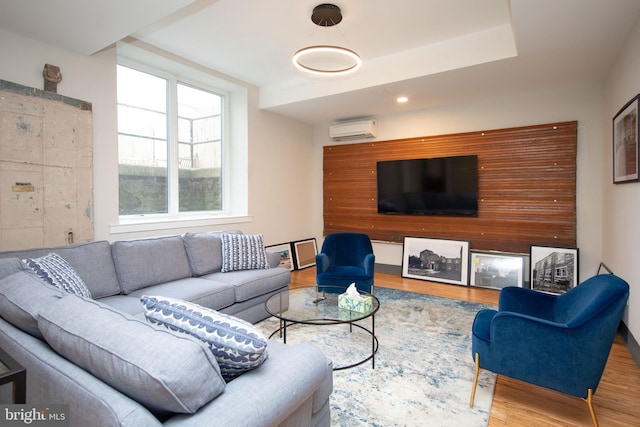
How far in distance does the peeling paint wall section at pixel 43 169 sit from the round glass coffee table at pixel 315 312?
2.02 m

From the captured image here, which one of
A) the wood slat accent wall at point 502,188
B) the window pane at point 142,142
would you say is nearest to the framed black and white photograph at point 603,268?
the wood slat accent wall at point 502,188

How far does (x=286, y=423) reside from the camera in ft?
4.12

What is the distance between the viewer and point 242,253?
3568 mm

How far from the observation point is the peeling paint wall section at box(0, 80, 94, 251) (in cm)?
274

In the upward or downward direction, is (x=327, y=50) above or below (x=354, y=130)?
above

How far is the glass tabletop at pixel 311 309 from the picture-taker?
2439 mm

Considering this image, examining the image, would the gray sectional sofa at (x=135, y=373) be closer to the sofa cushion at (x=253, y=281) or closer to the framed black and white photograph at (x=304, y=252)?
the sofa cushion at (x=253, y=281)

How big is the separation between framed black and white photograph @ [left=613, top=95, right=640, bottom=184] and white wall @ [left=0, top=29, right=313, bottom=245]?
162 inches

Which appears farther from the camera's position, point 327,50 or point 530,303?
point 327,50

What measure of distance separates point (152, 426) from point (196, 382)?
0.14 m

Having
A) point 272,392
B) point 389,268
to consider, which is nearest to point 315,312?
point 272,392

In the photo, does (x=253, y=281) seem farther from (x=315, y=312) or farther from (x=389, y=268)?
(x=389, y=268)

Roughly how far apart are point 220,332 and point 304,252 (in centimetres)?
468

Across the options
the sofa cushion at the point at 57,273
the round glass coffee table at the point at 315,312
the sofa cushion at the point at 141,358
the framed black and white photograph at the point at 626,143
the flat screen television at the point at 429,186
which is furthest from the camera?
the flat screen television at the point at 429,186
